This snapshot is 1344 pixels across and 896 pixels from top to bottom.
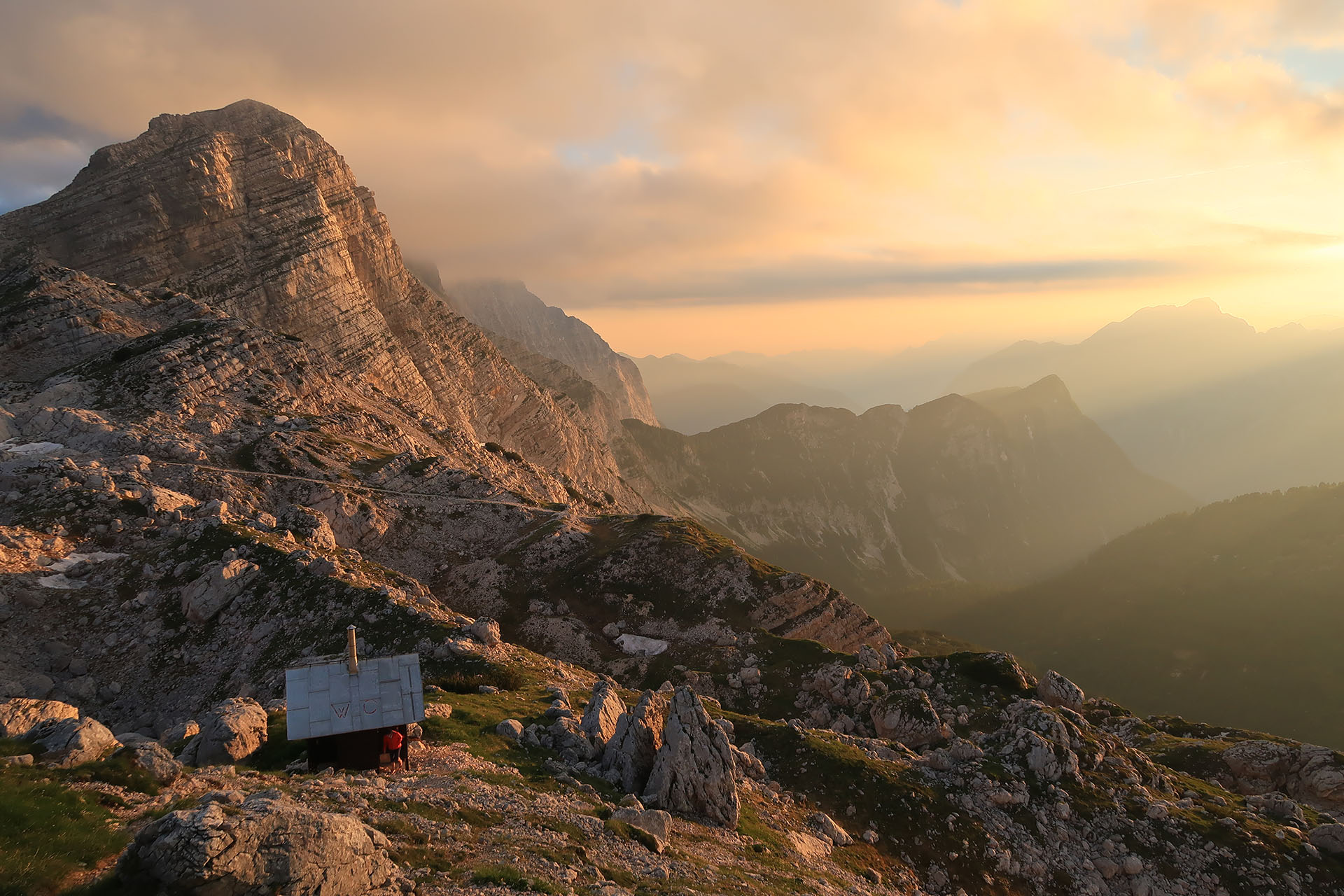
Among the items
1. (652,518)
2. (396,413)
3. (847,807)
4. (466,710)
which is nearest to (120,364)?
(396,413)

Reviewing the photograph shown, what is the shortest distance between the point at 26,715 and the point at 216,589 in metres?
26.3

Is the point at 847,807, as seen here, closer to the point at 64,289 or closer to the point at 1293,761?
the point at 1293,761

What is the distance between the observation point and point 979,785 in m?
37.9

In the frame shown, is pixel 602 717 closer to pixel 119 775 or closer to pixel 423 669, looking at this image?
pixel 423 669

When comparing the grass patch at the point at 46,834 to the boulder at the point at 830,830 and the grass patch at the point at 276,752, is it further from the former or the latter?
the boulder at the point at 830,830

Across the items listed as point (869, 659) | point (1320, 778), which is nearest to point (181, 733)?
point (869, 659)

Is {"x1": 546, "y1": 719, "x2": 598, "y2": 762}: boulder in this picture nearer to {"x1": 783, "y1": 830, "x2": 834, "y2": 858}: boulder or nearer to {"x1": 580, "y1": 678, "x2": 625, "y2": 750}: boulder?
{"x1": 580, "y1": 678, "x2": 625, "y2": 750}: boulder

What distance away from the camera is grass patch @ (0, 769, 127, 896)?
1191cm

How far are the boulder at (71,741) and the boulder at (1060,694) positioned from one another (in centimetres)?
6113

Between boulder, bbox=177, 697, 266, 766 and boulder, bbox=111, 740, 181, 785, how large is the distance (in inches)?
182

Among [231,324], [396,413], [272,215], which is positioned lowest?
[396,413]

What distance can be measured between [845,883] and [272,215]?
411 feet

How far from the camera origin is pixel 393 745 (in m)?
24.3

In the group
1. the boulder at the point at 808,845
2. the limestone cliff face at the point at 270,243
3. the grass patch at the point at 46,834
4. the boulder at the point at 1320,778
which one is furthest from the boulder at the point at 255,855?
the limestone cliff face at the point at 270,243
